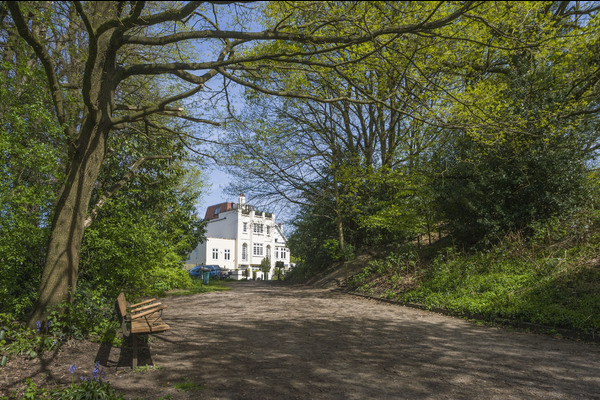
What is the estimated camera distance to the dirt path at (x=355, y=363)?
14.2ft

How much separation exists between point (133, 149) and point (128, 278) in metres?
4.24

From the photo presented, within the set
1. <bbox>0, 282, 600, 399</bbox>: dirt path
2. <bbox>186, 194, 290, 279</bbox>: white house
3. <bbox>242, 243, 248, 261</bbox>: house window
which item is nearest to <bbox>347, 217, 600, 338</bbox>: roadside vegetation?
<bbox>0, 282, 600, 399</bbox>: dirt path

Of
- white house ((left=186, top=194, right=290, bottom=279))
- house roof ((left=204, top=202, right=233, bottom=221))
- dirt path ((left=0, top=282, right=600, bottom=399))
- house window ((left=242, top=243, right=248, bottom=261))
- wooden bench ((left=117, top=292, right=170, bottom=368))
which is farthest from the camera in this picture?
house roof ((left=204, top=202, right=233, bottom=221))

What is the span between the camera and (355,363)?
18.1 feet

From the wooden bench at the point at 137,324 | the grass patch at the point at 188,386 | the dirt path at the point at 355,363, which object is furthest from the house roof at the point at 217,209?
the grass patch at the point at 188,386

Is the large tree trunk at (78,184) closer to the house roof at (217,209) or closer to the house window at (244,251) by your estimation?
the house window at (244,251)

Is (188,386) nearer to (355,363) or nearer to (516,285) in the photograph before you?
(355,363)

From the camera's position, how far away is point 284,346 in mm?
6621

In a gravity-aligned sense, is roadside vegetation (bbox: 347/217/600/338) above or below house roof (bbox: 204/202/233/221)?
below

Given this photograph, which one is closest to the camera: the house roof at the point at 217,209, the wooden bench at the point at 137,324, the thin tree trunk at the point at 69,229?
the wooden bench at the point at 137,324

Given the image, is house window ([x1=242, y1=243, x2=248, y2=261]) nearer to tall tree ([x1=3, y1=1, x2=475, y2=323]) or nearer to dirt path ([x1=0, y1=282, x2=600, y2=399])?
dirt path ([x1=0, y1=282, x2=600, y2=399])

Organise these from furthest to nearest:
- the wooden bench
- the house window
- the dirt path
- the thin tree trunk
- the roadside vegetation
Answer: the house window, the roadside vegetation, the thin tree trunk, the wooden bench, the dirt path

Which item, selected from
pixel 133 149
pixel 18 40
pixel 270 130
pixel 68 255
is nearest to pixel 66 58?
pixel 133 149

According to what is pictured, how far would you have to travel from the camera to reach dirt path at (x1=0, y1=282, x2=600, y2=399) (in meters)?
4.34
